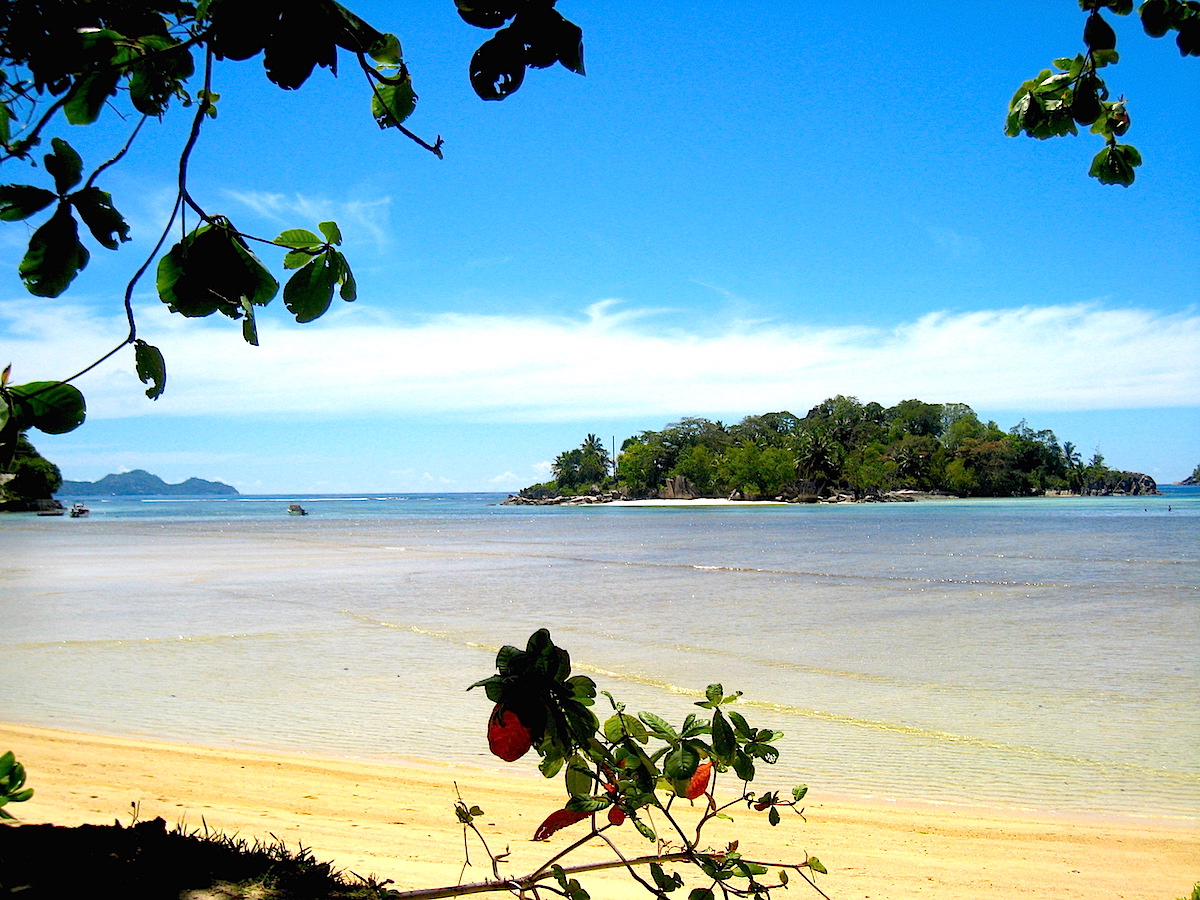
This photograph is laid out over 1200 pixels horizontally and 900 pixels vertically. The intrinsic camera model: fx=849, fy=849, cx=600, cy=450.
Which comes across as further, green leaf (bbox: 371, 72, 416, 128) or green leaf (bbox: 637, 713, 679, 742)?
green leaf (bbox: 637, 713, 679, 742)

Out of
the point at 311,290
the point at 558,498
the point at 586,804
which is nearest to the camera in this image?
the point at 311,290

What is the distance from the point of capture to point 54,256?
113 cm

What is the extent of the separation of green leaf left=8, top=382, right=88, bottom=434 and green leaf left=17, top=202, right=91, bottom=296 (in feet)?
0.44

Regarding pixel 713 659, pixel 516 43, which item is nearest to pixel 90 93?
pixel 516 43

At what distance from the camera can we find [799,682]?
948 cm

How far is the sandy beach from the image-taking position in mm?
4117

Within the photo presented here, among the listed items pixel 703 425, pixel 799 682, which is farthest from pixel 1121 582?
pixel 703 425

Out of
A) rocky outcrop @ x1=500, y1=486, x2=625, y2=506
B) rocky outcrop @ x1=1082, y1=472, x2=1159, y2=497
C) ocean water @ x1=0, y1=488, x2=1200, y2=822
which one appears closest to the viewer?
ocean water @ x1=0, y1=488, x2=1200, y2=822

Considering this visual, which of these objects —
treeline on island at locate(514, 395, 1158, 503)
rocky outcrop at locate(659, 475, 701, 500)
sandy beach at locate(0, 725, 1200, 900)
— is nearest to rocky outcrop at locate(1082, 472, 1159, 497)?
treeline on island at locate(514, 395, 1158, 503)

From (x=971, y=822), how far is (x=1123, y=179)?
165 inches

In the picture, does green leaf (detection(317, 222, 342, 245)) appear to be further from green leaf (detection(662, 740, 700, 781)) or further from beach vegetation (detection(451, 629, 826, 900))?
green leaf (detection(662, 740, 700, 781))

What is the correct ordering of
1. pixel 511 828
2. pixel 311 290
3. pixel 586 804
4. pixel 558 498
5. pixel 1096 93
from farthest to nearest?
pixel 558 498 < pixel 511 828 < pixel 1096 93 < pixel 586 804 < pixel 311 290

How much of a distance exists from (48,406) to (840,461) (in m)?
120

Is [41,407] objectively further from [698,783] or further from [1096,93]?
[1096,93]
